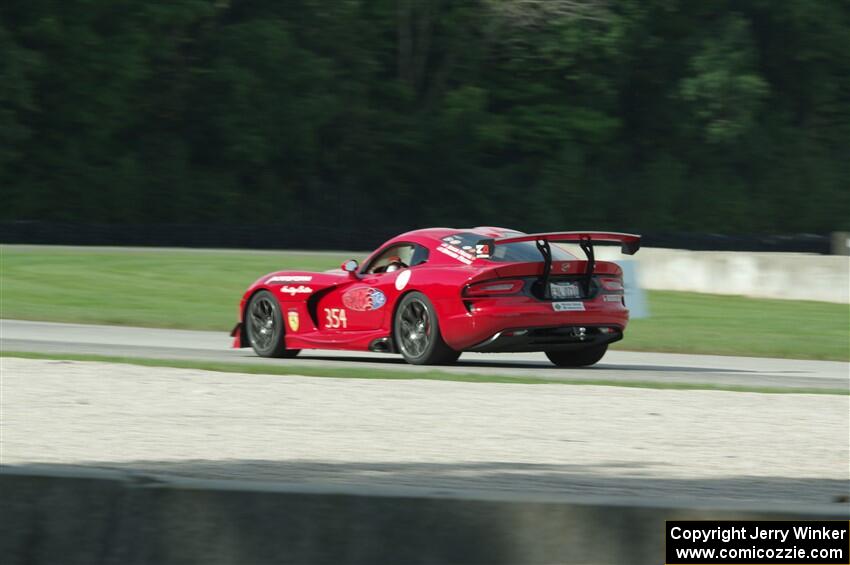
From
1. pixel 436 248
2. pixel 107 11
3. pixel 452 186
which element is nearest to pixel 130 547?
pixel 436 248

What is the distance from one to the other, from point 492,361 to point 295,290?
7.74 ft

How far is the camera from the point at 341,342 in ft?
47.5

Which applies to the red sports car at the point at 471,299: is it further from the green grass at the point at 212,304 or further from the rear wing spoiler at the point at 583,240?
the green grass at the point at 212,304

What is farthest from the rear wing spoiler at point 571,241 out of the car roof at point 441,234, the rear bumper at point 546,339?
the rear bumper at point 546,339

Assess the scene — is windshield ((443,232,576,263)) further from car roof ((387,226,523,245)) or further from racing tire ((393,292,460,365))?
racing tire ((393,292,460,365))

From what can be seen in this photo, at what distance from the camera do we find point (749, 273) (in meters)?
24.3

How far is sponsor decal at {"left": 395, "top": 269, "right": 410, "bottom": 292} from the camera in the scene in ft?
44.9

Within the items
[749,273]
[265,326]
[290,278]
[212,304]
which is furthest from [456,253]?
[749,273]

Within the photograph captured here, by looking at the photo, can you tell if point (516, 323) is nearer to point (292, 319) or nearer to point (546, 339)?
point (546, 339)

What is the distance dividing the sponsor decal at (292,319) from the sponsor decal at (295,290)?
7.7 inches

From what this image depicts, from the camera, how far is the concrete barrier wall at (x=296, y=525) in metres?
4.22

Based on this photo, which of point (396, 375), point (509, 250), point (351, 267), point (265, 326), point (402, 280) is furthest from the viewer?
point (265, 326)

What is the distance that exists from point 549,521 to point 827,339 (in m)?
15.3

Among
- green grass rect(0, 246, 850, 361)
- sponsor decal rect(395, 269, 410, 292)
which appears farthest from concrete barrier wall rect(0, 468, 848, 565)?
green grass rect(0, 246, 850, 361)
